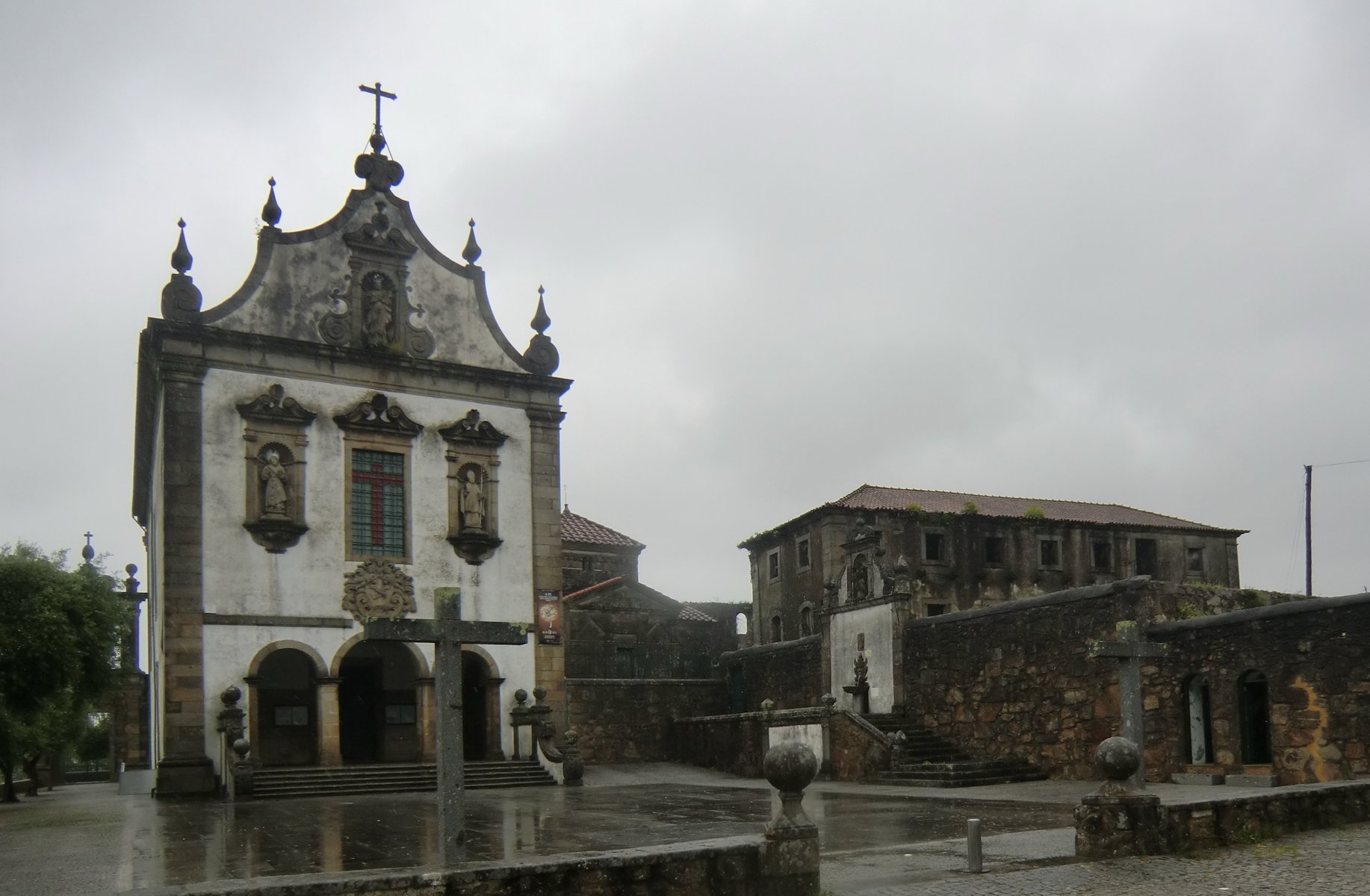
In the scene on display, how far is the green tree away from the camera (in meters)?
22.6

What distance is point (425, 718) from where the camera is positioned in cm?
2377

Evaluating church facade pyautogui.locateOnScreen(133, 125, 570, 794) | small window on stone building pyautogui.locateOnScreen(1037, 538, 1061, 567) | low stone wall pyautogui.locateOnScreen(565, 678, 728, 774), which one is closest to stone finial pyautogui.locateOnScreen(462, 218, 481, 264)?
church facade pyautogui.locateOnScreen(133, 125, 570, 794)

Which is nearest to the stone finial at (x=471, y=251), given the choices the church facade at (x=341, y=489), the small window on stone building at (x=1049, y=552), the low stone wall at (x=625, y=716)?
the church facade at (x=341, y=489)

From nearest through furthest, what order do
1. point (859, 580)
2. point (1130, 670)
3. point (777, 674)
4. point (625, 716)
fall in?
point (1130, 670) < point (859, 580) < point (625, 716) < point (777, 674)

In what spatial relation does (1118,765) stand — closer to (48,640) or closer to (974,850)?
(974,850)

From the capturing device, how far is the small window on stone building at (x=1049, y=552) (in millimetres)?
40750

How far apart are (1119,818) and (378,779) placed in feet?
49.1

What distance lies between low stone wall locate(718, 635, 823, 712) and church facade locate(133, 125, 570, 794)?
6674 millimetres

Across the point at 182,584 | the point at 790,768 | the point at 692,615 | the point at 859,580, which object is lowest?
the point at 790,768

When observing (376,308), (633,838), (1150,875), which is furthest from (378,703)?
(1150,875)

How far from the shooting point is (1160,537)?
43.0m

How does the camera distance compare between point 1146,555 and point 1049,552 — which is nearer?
point 1049,552

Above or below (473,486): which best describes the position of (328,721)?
below

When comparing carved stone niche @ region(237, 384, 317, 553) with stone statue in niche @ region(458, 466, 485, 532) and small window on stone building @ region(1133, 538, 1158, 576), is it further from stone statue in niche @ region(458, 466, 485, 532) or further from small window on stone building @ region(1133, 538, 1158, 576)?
small window on stone building @ region(1133, 538, 1158, 576)
